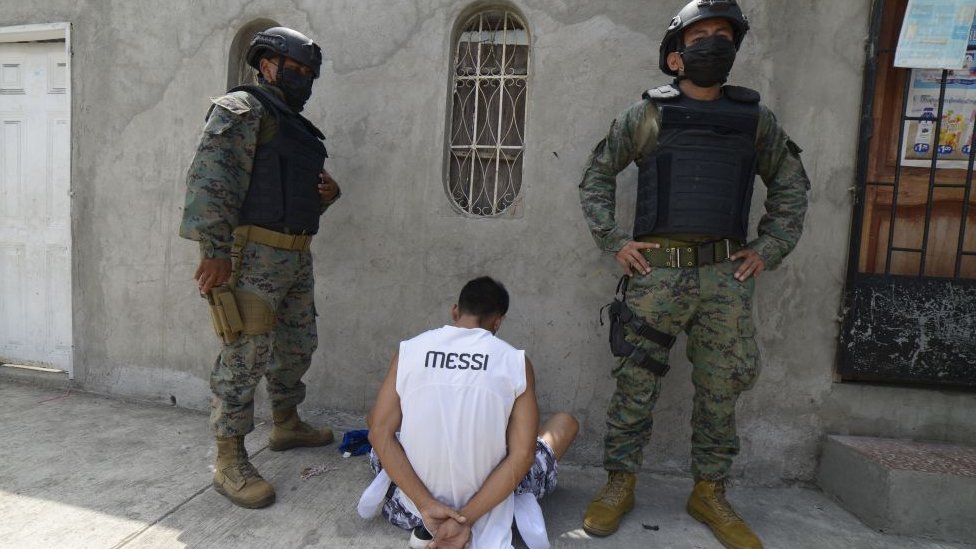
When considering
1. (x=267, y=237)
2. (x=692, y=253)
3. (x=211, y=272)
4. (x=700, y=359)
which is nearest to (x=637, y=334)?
(x=700, y=359)

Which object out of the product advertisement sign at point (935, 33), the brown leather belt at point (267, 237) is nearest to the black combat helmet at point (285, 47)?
the brown leather belt at point (267, 237)

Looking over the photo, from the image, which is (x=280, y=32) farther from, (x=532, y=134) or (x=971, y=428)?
(x=971, y=428)

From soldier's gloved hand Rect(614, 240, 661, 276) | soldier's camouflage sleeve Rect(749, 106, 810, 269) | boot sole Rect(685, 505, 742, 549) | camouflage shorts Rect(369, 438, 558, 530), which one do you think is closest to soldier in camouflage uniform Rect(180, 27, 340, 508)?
camouflage shorts Rect(369, 438, 558, 530)

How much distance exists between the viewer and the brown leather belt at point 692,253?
7.80 feet

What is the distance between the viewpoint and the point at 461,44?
130 inches

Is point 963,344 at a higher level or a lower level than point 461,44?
lower

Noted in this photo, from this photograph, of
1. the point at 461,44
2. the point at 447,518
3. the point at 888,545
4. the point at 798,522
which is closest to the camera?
the point at 447,518

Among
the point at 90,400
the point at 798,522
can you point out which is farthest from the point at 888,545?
the point at 90,400

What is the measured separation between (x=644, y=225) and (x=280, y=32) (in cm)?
186

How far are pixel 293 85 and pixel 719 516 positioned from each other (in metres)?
2.70

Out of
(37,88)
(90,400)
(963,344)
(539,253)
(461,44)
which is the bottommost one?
(90,400)

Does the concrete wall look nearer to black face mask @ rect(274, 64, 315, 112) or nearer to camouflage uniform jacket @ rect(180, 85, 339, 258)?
black face mask @ rect(274, 64, 315, 112)

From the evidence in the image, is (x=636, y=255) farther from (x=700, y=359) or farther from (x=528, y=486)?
(x=528, y=486)

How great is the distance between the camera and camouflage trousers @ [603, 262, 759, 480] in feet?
7.78
